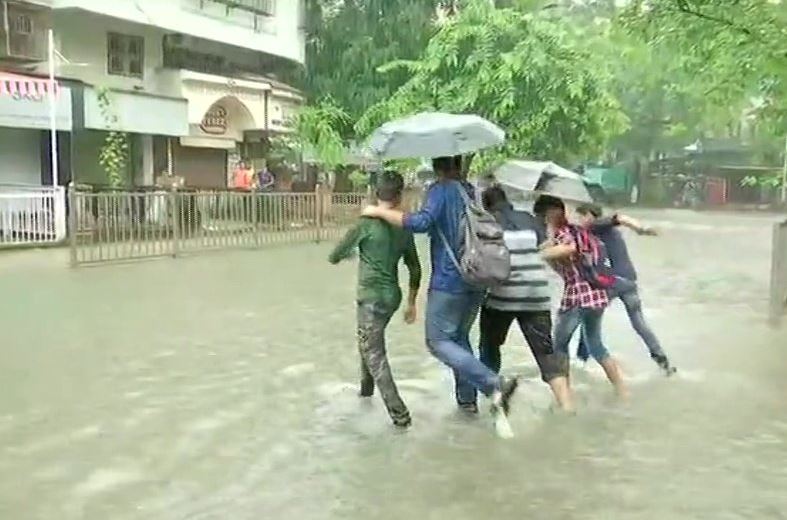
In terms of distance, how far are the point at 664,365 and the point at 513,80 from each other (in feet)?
55.4

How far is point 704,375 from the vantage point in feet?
28.6

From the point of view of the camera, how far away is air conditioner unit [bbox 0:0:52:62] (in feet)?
72.2

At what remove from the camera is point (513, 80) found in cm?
2494

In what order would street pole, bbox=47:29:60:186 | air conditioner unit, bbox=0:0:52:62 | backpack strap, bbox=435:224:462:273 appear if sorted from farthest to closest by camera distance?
air conditioner unit, bbox=0:0:52:62 → street pole, bbox=47:29:60:186 → backpack strap, bbox=435:224:462:273

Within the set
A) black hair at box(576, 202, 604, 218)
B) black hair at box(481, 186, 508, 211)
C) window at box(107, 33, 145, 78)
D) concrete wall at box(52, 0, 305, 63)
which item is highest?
concrete wall at box(52, 0, 305, 63)

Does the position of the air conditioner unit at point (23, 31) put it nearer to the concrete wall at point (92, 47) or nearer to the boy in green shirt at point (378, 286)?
the concrete wall at point (92, 47)

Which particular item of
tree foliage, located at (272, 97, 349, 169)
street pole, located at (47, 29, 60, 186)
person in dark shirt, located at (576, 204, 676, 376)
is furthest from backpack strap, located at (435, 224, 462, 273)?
tree foliage, located at (272, 97, 349, 169)

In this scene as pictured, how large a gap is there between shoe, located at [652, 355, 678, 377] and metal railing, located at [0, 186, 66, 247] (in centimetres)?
1352

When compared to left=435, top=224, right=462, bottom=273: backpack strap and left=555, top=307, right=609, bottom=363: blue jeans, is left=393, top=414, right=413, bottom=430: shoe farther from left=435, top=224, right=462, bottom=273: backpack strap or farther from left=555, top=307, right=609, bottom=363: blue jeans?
left=555, top=307, right=609, bottom=363: blue jeans

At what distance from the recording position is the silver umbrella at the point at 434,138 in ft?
21.7

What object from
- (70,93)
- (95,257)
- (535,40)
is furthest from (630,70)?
(95,257)

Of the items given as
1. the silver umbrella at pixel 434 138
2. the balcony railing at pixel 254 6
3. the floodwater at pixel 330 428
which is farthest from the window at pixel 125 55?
the silver umbrella at pixel 434 138

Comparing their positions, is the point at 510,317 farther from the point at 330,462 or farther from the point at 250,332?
the point at 250,332

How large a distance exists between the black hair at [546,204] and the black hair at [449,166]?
99 cm
